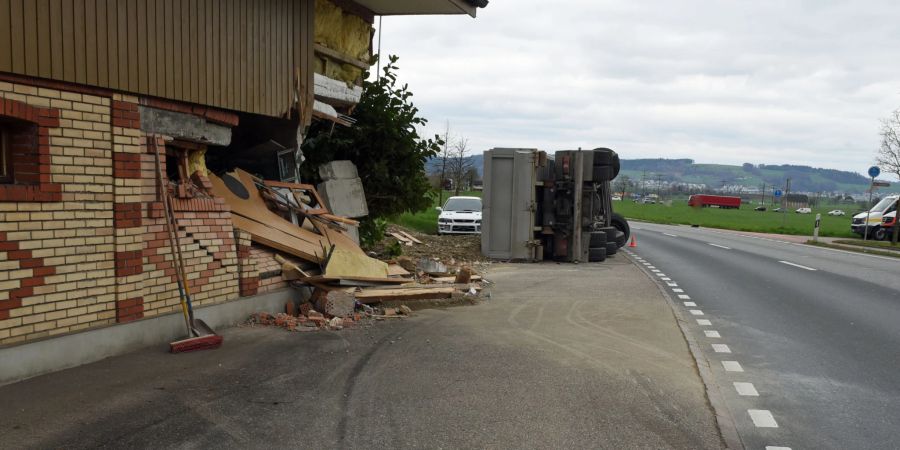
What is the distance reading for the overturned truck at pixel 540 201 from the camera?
54.7 ft

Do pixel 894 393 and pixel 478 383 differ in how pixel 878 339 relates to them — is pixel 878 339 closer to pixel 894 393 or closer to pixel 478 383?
pixel 894 393

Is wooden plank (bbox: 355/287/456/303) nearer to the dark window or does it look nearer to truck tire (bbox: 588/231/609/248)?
the dark window

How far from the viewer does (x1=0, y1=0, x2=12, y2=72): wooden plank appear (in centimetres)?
537

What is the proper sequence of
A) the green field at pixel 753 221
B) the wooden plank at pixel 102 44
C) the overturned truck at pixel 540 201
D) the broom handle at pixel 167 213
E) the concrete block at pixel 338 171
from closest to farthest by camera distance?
the wooden plank at pixel 102 44
the broom handle at pixel 167 213
the concrete block at pixel 338 171
the overturned truck at pixel 540 201
the green field at pixel 753 221

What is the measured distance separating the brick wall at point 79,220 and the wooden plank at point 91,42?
16 centimetres

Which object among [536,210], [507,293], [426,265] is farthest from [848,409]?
[536,210]

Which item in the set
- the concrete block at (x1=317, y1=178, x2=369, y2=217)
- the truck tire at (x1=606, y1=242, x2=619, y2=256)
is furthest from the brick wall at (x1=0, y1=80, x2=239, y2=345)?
the truck tire at (x1=606, y1=242, x2=619, y2=256)

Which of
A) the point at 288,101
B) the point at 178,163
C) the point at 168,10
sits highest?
the point at 168,10

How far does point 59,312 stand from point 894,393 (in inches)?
304

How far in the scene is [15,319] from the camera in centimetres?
556

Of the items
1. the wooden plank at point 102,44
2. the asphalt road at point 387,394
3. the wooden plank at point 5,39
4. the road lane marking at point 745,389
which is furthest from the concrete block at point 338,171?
the road lane marking at point 745,389

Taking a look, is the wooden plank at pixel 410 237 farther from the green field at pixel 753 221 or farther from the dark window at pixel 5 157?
the green field at pixel 753 221

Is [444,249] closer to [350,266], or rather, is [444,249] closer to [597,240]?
[597,240]

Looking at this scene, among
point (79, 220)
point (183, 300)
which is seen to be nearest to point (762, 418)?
point (183, 300)
